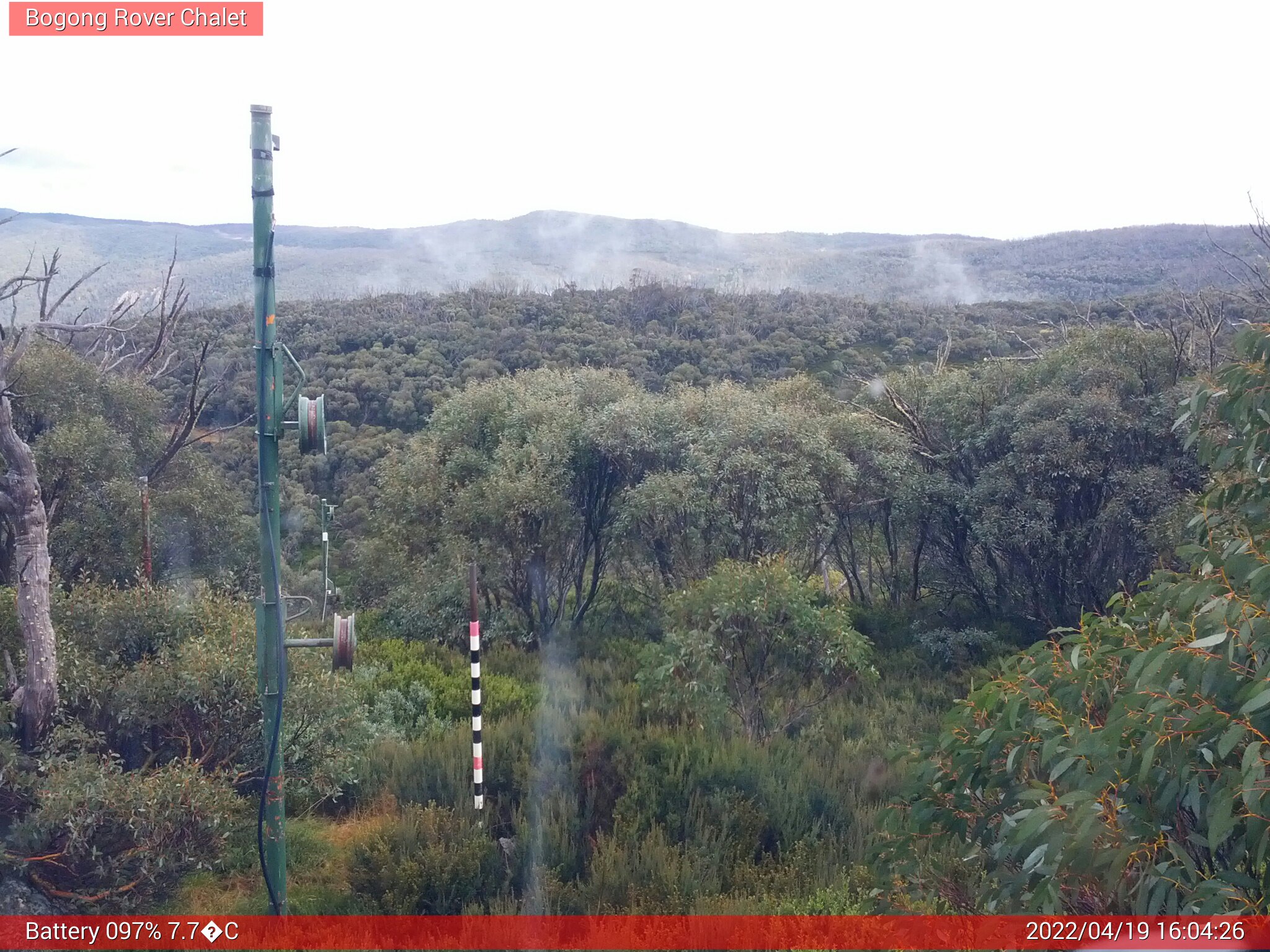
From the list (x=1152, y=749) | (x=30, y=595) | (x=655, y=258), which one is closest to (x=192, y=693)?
(x=30, y=595)

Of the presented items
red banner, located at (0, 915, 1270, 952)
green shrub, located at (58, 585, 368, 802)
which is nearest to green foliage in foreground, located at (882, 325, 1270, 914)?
red banner, located at (0, 915, 1270, 952)

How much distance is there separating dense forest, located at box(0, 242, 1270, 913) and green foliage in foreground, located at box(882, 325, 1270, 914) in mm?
18

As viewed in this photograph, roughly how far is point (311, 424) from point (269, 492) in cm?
51

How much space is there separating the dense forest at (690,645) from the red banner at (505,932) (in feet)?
0.65

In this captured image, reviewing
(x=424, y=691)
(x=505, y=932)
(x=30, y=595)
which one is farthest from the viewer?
(x=424, y=691)

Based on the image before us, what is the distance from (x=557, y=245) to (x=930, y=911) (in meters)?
80.3

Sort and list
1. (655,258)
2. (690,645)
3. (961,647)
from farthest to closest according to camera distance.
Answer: (655,258), (961,647), (690,645)

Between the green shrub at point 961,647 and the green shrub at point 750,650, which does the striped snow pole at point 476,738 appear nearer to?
the green shrub at point 750,650

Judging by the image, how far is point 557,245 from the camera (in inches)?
3189

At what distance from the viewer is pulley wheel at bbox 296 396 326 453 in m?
4.88

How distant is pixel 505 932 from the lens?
512cm

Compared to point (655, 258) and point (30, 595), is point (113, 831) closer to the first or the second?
Result: point (30, 595)

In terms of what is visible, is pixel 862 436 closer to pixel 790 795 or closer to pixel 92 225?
pixel 790 795

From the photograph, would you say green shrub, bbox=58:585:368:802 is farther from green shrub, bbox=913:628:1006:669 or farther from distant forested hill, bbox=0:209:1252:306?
distant forested hill, bbox=0:209:1252:306
